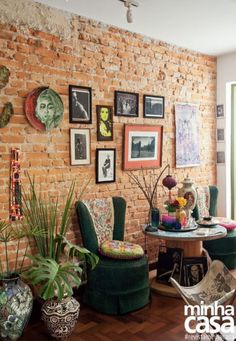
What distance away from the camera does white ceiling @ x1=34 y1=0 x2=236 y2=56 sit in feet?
12.3

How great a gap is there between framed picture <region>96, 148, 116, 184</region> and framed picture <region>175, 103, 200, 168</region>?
119 centimetres

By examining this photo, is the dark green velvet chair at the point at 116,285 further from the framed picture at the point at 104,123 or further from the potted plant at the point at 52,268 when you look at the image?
the framed picture at the point at 104,123

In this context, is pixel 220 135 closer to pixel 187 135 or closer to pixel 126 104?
pixel 187 135

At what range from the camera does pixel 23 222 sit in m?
3.62

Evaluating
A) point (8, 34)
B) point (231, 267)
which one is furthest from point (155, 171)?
point (8, 34)

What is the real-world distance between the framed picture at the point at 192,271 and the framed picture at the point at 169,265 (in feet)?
0.26

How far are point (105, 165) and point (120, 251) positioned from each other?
3.50 feet

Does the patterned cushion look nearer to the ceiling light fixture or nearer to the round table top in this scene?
the round table top

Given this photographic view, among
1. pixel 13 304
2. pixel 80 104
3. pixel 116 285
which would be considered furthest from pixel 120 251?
pixel 80 104

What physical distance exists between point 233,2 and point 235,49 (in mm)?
1819

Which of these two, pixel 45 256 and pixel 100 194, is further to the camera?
pixel 100 194

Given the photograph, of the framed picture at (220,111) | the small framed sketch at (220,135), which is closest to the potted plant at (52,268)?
the small framed sketch at (220,135)

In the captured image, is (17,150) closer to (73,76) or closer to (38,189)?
(38,189)

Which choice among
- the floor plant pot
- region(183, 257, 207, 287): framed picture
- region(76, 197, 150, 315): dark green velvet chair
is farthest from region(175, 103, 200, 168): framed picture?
the floor plant pot
